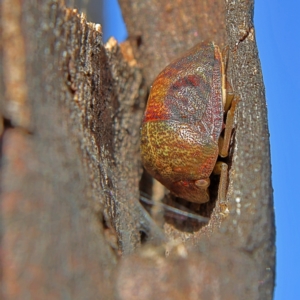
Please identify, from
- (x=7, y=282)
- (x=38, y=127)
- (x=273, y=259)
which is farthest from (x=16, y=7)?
(x=273, y=259)

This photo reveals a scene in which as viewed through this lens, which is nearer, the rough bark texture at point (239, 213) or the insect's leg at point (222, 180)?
the rough bark texture at point (239, 213)

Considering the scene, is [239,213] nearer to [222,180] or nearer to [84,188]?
[222,180]

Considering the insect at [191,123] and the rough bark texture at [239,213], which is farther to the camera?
the insect at [191,123]

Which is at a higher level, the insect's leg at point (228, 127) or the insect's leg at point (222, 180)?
the insect's leg at point (228, 127)

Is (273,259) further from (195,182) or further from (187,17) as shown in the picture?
(187,17)

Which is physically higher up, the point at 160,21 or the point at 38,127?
the point at 160,21

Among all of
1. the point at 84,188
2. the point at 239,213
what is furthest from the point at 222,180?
the point at 84,188

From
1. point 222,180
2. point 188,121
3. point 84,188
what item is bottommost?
point 84,188
